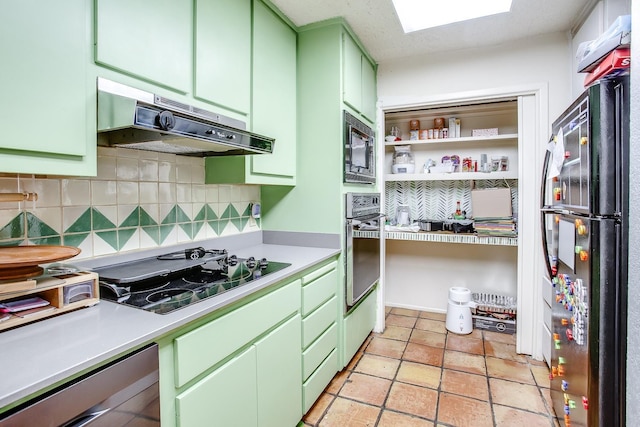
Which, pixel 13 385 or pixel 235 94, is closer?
pixel 13 385

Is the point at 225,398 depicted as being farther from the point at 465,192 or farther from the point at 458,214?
the point at 465,192

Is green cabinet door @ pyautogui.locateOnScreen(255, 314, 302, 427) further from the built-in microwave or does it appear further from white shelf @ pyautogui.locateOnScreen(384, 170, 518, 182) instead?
white shelf @ pyautogui.locateOnScreen(384, 170, 518, 182)

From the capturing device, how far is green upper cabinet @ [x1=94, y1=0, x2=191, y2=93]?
1.08 metres

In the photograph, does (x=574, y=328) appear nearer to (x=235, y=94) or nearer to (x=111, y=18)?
(x=235, y=94)

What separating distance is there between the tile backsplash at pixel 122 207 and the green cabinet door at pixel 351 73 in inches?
39.2

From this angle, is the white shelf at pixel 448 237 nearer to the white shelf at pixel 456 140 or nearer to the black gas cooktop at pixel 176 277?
the white shelf at pixel 456 140

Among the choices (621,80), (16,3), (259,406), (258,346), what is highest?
(16,3)

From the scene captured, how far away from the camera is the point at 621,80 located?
1.11 m

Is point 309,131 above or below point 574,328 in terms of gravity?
above

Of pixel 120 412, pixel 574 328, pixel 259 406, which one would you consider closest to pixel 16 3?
pixel 120 412

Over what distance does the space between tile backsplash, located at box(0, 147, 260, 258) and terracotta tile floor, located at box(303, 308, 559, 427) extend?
1.23 metres

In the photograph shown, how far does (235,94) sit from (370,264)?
5.13 ft

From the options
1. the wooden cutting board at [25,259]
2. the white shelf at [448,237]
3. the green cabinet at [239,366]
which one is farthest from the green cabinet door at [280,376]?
the white shelf at [448,237]

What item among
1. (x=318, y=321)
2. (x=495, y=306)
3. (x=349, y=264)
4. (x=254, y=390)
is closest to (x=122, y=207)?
(x=254, y=390)
